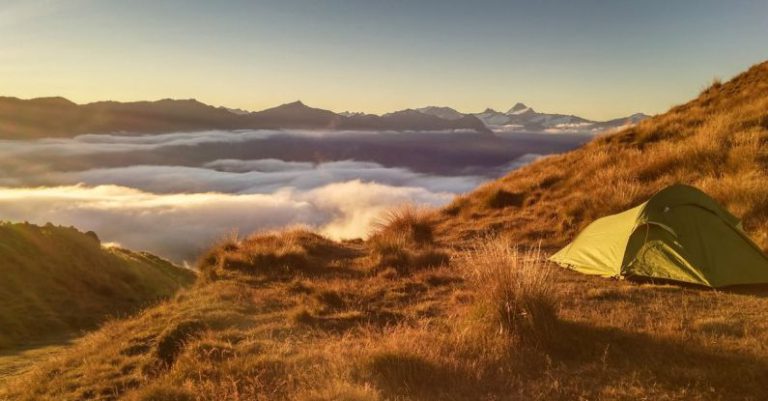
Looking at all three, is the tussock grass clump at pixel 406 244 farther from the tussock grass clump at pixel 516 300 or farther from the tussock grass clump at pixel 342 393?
the tussock grass clump at pixel 342 393

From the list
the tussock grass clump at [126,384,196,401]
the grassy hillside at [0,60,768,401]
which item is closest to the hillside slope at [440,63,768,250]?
the grassy hillside at [0,60,768,401]

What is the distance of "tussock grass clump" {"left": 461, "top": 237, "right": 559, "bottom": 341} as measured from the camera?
6.41 meters

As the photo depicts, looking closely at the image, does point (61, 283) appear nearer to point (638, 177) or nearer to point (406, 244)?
point (406, 244)

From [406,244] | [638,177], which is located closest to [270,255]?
[406,244]

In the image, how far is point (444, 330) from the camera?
23.7ft

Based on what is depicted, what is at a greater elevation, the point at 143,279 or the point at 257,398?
the point at 257,398

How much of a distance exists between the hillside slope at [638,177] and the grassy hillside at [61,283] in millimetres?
15214

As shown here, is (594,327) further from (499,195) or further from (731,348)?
(499,195)

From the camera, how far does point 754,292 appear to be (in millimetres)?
8359

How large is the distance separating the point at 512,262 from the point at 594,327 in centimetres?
133

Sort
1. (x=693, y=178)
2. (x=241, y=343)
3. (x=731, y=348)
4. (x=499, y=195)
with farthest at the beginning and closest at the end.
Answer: (x=499, y=195) < (x=693, y=178) < (x=241, y=343) < (x=731, y=348)

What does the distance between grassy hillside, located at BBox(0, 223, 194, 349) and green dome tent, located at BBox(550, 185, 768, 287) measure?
18863mm

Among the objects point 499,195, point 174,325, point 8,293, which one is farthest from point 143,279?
point 174,325

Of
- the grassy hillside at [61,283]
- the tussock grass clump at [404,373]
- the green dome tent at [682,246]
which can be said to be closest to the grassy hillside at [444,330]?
the tussock grass clump at [404,373]
